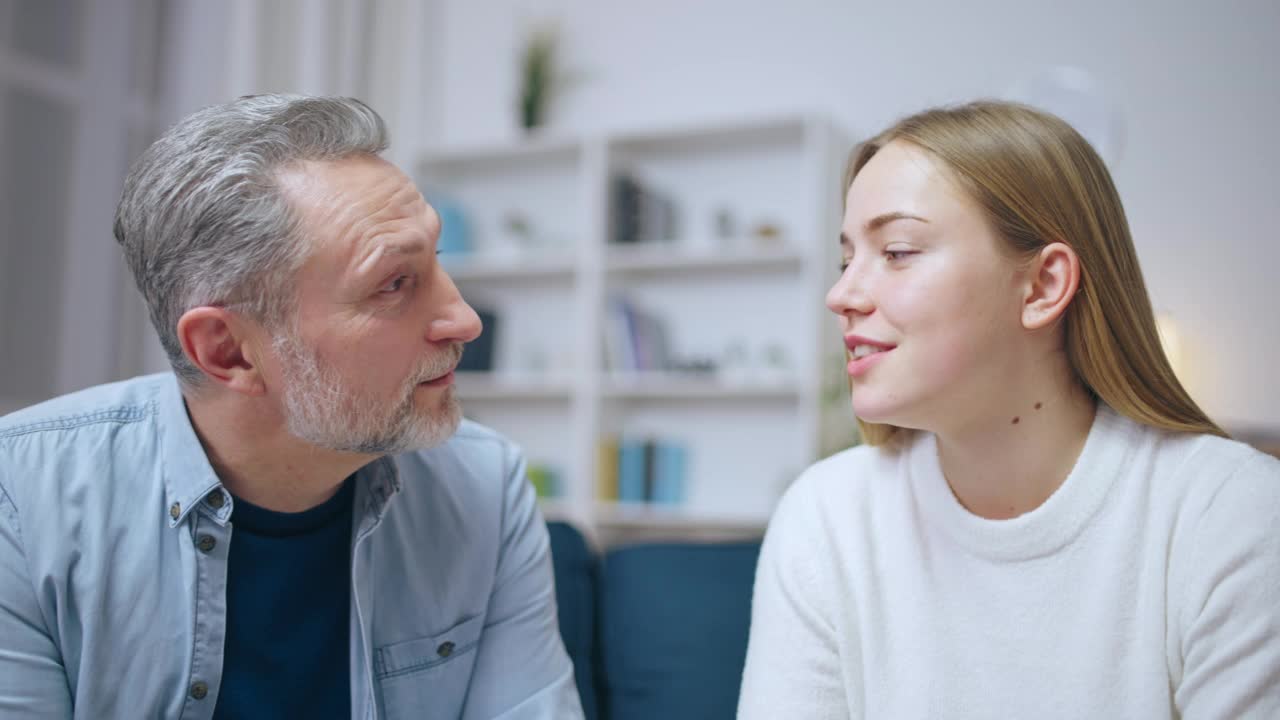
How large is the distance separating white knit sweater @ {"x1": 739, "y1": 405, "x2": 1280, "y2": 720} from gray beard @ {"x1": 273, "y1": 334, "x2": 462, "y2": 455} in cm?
52

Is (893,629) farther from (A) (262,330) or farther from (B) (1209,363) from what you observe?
(B) (1209,363)

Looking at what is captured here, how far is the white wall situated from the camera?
3490 millimetres

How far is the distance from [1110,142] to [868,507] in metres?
2.10

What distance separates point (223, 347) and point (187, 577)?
0.28 meters

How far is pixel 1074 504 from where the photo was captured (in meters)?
1.23

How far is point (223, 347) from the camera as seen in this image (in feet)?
4.12

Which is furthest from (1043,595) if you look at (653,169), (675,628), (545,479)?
(653,169)

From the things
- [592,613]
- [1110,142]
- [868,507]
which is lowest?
[592,613]

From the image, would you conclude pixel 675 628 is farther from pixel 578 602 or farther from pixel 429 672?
pixel 429 672

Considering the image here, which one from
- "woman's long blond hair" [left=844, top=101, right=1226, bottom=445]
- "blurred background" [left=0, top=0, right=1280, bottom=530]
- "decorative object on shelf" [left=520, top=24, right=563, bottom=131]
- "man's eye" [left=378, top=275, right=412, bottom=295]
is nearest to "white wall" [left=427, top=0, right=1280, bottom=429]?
"blurred background" [left=0, top=0, right=1280, bottom=530]

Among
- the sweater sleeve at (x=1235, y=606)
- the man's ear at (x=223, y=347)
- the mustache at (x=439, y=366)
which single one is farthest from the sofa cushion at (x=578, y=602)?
the sweater sleeve at (x=1235, y=606)

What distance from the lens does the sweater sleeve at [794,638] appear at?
1.27 meters

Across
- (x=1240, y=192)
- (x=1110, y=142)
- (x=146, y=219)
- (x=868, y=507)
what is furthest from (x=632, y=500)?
(x=146, y=219)

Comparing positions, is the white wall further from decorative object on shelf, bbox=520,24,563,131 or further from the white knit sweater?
the white knit sweater
